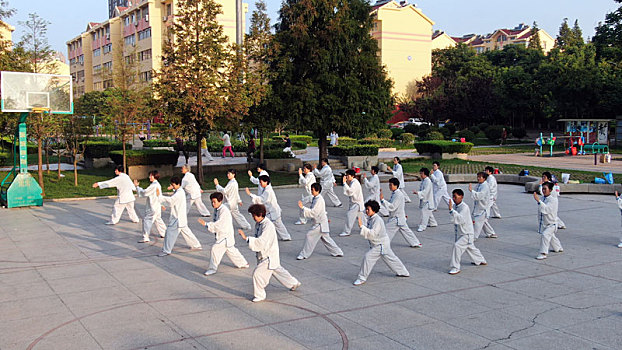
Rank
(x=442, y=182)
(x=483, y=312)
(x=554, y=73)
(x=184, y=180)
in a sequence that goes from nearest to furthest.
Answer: (x=483, y=312), (x=184, y=180), (x=442, y=182), (x=554, y=73)

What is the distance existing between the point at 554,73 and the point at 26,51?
109 feet

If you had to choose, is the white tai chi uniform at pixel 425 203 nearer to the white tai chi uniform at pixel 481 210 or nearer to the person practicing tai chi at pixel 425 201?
the person practicing tai chi at pixel 425 201

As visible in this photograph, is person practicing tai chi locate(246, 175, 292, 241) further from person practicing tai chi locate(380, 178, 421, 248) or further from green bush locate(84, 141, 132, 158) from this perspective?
green bush locate(84, 141, 132, 158)

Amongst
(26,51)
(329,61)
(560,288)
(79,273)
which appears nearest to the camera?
(560,288)

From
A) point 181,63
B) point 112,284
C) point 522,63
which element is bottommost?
point 112,284

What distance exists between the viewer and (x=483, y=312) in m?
6.97

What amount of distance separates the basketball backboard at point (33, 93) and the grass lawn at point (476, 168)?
14.2m

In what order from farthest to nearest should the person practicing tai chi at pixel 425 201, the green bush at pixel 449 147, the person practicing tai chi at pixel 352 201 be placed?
1. the green bush at pixel 449 147
2. the person practicing tai chi at pixel 425 201
3. the person practicing tai chi at pixel 352 201

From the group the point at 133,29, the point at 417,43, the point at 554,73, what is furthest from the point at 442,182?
the point at 133,29

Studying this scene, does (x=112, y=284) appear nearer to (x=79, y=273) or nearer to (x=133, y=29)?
(x=79, y=273)

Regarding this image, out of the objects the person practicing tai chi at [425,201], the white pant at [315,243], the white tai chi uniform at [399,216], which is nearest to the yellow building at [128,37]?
the person practicing tai chi at [425,201]

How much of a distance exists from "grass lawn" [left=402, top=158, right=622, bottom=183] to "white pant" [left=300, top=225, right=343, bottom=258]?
14.0 meters

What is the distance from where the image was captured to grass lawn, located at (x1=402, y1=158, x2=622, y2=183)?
21.4 meters

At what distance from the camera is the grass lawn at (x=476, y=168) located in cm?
2144
